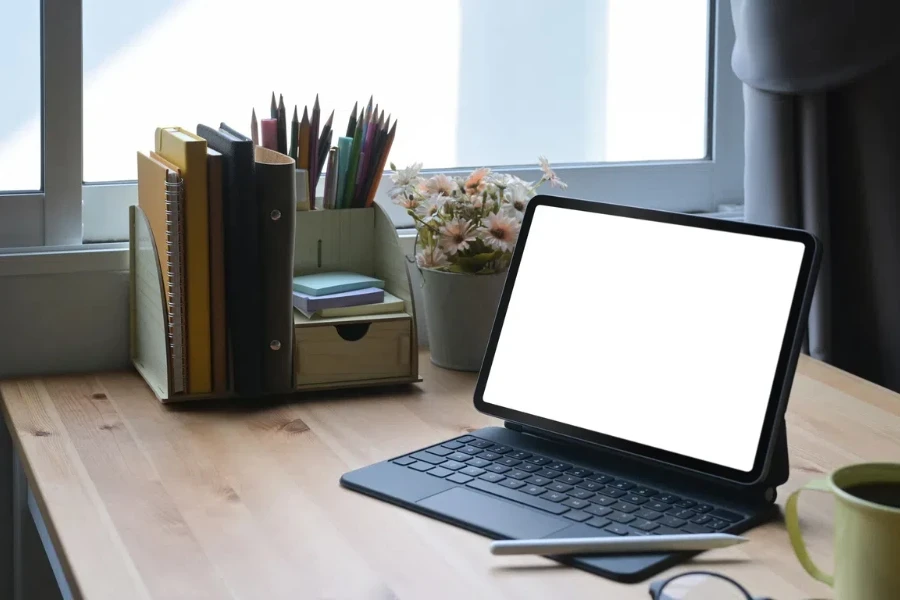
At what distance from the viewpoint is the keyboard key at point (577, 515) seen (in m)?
0.94

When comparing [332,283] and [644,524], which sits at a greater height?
[332,283]

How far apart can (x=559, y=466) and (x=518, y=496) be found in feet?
→ 0.28

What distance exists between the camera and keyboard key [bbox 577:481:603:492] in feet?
A: 3.31

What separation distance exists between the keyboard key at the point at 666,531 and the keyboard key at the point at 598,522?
4cm

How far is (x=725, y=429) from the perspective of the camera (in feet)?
3.26

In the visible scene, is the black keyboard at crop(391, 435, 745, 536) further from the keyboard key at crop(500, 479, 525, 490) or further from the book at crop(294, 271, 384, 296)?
the book at crop(294, 271, 384, 296)

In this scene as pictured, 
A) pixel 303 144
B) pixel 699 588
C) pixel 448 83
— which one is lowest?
pixel 699 588

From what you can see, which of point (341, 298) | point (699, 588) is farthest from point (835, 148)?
point (699, 588)

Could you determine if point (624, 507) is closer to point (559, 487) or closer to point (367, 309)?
point (559, 487)

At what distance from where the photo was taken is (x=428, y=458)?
109cm

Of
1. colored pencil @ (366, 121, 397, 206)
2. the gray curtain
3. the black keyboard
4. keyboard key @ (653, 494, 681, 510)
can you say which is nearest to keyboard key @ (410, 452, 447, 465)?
the black keyboard

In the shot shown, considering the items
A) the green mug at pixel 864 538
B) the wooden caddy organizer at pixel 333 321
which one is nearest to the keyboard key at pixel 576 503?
the green mug at pixel 864 538

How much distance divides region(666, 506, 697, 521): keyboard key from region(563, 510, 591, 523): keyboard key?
7 cm

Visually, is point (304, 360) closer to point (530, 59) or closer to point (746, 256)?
point (746, 256)
